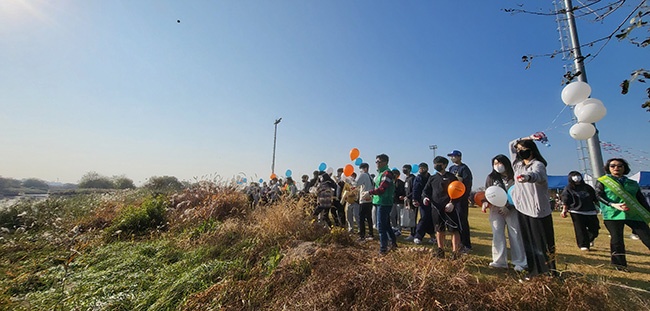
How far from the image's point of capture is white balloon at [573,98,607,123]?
3.47 metres

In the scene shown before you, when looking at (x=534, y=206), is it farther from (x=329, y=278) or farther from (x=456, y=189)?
(x=329, y=278)

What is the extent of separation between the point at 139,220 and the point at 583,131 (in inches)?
354

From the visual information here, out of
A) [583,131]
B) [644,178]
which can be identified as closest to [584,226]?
[583,131]

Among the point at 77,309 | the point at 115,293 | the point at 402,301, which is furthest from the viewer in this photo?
the point at 115,293

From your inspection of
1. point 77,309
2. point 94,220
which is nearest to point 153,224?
point 94,220

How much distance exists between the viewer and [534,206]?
2898 mm

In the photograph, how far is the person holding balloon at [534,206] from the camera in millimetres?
2797

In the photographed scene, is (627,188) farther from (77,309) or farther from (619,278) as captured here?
(77,309)

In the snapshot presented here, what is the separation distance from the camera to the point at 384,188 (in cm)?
429

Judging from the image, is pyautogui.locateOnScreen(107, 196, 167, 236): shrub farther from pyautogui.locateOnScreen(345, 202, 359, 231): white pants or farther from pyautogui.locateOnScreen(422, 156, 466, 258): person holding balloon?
pyautogui.locateOnScreen(422, 156, 466, 258): person holding balloon

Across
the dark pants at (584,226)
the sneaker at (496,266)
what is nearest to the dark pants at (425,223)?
the sneaker at (496,266)

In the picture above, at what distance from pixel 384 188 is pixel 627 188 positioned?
3.48 metres

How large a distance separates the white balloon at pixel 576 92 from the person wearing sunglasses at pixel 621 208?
1164mm

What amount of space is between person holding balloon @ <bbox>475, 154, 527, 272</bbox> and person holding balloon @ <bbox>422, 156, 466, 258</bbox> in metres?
0.40
